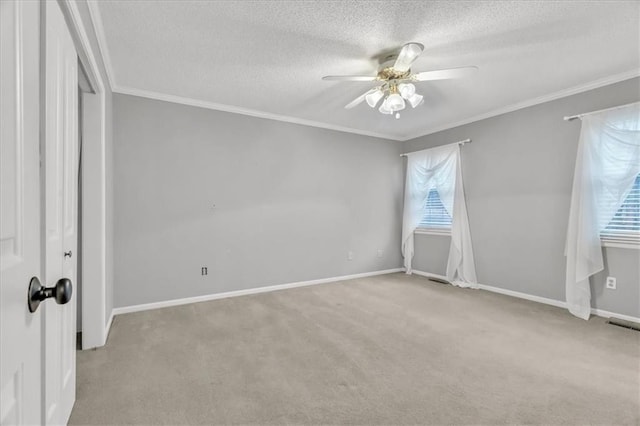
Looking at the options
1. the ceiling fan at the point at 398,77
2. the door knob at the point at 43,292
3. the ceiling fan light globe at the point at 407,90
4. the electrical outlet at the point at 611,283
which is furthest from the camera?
the electrical outlet at the point at 611,283

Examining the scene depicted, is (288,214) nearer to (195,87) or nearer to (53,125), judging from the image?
(195,87)

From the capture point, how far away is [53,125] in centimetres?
109

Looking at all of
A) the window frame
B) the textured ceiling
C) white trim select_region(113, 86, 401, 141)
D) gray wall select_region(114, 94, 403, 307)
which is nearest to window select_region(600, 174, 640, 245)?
the textured ceiling

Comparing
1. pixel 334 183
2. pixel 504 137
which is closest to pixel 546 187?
pixel 504 137

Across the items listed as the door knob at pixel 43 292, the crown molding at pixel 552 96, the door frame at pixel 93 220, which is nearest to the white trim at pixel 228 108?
the door frame at pixel 93 220

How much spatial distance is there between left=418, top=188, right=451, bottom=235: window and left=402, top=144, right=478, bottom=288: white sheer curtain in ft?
0.30

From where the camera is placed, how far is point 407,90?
265cm

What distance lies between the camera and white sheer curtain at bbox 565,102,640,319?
118 inches

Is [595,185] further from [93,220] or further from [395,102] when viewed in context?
[93,220]

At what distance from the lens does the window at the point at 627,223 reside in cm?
301

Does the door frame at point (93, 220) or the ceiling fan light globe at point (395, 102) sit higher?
the ceiling fan light globe at point (395, 102)

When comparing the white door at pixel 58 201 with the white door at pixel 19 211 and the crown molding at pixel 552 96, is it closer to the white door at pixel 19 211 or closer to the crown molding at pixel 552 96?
the white door at pixel 19 211

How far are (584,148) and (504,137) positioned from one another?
0.94 metres

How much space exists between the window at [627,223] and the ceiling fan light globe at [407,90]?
2497 mm
